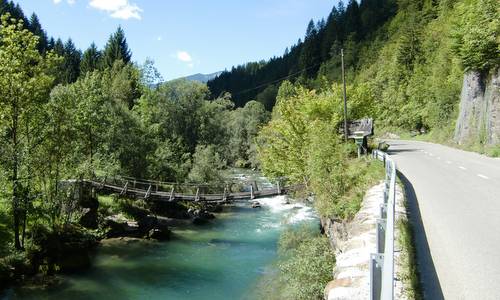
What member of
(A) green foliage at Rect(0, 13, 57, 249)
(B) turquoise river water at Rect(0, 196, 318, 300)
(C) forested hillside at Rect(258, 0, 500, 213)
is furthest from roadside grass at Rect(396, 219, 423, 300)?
(A) green foliage at Rect(0, 13, 57, 249)

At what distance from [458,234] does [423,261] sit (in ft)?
6.14

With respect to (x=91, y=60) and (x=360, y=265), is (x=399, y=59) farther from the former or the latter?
(x=360, y=265)

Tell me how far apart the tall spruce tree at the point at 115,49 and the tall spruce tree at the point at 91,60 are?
2.23 metres

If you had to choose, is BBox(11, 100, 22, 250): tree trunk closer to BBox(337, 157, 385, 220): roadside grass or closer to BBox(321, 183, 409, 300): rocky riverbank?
BBox(337, 157, 385, 220): roadside grass

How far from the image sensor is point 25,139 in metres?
21.9

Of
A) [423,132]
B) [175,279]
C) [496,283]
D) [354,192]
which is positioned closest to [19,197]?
[175,279]

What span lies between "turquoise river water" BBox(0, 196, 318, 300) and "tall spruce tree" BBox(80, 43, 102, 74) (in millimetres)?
63646

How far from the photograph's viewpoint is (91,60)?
88.3 meters

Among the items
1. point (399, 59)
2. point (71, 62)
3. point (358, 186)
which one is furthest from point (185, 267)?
point (71, 62)

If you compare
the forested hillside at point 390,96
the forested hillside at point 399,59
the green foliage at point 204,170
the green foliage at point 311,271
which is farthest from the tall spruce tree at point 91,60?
the green foliage at point 311,271

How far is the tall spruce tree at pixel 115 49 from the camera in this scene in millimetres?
85812

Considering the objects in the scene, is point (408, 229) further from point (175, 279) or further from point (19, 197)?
point (19, 197)

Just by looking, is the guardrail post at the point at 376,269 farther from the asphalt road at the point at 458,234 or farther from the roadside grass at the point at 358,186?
the roadside grass at the point at 358,186

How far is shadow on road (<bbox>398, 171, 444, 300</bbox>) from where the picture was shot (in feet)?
18.3
